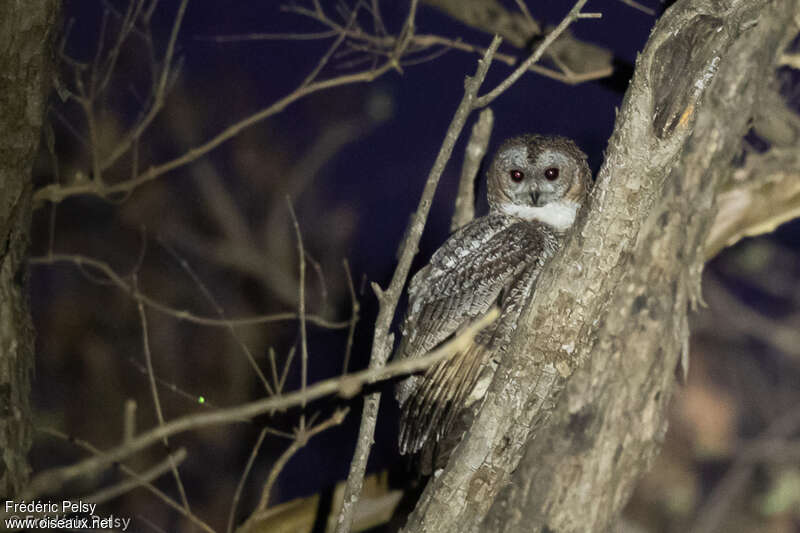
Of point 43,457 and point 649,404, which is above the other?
point 649,404

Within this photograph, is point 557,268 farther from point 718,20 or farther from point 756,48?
point 756,48

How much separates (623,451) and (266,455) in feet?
13.1

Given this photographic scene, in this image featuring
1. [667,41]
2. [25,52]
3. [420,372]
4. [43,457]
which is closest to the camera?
[667,41]

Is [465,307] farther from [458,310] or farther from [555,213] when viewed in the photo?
[555,213]

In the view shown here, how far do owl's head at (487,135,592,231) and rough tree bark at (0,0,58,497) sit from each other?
1798 millimetres

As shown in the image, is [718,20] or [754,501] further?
[754,501]

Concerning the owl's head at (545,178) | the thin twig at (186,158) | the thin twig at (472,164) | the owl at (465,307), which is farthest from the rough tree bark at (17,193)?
the thin twig at (472,164)

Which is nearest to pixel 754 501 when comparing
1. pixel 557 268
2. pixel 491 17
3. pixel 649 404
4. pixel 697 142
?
pixel 649 404

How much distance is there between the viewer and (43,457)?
6.10 m

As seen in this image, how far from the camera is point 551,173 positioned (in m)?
2.94

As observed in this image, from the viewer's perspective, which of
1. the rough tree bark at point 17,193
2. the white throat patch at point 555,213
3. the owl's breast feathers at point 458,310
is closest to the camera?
the rough tree bark at point 17,193

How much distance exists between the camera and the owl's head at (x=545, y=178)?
294 centimetres

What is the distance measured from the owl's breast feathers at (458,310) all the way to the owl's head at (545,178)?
26cm

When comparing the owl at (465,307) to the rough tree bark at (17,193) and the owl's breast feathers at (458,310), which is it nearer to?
the owl's breast feathers at (458,310)
